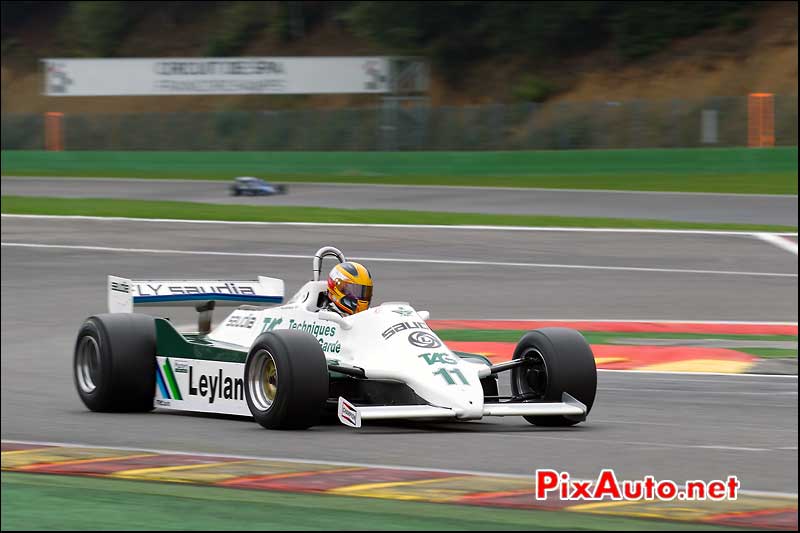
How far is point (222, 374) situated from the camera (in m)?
10.0

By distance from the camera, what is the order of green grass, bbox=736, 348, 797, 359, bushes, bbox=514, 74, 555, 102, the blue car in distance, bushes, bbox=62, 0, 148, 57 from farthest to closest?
bushes, bbox=62, 0, 148, 57 → bushes, bbox=514, 74, 555, 102 → the blue car in distance → green grass, bbox=736, 348, 797, 359

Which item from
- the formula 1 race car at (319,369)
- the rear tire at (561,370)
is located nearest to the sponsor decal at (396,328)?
the formula 1 race car at (319,369)

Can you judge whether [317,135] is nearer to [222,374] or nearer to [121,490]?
[222,374]

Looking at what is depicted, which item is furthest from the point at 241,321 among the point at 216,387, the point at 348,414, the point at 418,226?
the point at 418,226

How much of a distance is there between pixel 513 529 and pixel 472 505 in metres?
0.53

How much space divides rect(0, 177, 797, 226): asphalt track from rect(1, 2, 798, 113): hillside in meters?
13.3

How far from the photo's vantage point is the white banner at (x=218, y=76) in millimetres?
46406

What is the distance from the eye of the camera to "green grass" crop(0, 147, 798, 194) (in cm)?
3681

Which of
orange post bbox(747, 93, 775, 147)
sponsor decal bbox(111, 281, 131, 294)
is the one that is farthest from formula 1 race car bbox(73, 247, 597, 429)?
orange post bbox(747, 93, 775, 147)

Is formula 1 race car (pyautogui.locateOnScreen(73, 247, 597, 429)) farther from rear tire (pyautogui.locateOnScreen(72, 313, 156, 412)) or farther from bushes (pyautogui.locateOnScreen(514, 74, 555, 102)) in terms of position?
bushes (pyautogui.locateOnScreen(514, 74, 555, 102))

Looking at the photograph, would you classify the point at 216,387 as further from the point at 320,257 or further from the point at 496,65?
the point at 496,65

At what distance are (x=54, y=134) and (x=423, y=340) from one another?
149 ft

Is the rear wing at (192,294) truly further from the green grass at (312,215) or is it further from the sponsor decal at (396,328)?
the green grass at (312,215)

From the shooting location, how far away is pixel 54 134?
172 ft
